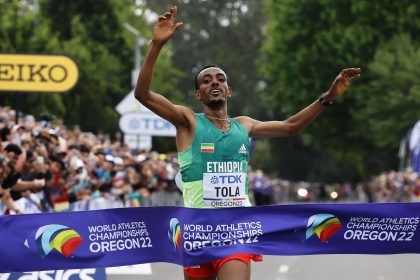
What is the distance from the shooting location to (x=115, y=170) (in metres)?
21.8

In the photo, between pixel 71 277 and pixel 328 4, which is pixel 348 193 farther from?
pixel 71 277

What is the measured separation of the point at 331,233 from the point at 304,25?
145 feet

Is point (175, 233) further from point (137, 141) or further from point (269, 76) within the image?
point (269, 76)

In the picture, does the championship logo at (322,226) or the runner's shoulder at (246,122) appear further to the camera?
the championship logo at (322,226)

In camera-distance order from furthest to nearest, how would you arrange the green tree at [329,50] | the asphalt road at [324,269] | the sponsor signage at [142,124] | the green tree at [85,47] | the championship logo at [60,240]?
the green tree at [329,50] < the green tree at [85,47] < the sponsor signage at [142,124] < the asphalt road at [324,269] < the championship logo at [60,240]

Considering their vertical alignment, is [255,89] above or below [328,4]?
below

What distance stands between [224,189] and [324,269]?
27.3 ft

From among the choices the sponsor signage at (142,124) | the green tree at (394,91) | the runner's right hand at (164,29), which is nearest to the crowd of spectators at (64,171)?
the sponsor signage at (142,124)

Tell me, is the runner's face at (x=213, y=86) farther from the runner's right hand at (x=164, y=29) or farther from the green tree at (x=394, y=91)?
the green tree at (x=394, y=91)

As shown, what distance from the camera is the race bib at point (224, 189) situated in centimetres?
750

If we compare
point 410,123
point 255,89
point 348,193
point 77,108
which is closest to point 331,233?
point 77,108

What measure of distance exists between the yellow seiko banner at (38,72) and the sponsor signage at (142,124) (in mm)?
6139

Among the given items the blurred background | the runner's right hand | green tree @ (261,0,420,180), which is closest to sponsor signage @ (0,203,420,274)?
the runner's right hand

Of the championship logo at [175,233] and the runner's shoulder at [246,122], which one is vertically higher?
the runner's shoulder at [246,122]
